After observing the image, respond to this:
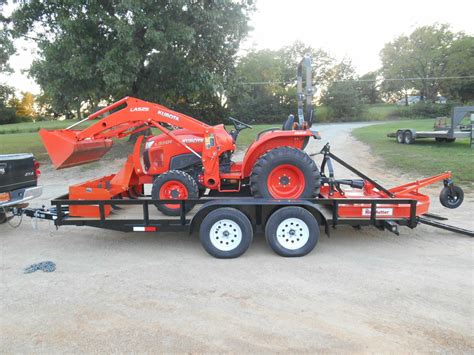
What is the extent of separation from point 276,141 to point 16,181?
422 cm

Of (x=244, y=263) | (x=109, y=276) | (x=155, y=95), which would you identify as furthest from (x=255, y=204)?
(x=155, y=95)

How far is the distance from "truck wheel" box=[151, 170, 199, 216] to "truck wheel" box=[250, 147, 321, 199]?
0.95 m

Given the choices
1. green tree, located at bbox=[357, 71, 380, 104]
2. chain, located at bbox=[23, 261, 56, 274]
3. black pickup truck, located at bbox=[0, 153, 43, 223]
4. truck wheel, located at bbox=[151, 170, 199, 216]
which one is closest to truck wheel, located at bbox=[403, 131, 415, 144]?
truck wheel, located at bbox=[151, 170, 199, 216]

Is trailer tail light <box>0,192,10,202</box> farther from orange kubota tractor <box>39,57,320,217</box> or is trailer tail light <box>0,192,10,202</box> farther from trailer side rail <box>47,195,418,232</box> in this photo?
trailer side rail <box>47,195,418,232</box>

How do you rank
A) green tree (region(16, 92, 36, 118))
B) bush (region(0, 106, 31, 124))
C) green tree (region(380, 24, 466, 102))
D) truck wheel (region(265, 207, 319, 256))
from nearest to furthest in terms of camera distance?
1. truck wheel (region(265, 207, 319, 256))
2. green tree (region(380, 24, 466, 102))
3. bush (region(0, 106, 31, 124))
4. green tree (region(16, 92, 36, 118))

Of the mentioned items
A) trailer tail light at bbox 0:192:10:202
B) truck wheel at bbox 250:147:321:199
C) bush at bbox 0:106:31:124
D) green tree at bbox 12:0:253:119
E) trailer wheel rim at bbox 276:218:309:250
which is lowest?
trailer wheel rim at bbox 276:218:309:250

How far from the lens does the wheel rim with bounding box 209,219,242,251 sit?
4859 millimetres

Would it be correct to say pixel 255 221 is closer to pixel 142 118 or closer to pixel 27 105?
pixel 142 118

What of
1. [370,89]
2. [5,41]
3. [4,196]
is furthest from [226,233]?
[370,89]

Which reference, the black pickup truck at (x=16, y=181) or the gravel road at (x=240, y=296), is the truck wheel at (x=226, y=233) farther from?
the black pickup truck at (x=16, y=181)

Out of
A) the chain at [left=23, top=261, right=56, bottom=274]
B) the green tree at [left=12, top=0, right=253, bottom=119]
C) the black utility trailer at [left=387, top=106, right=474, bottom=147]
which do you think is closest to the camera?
the chain at [left=23, top=261, right=56, bottom=274]

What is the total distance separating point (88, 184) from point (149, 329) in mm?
3263

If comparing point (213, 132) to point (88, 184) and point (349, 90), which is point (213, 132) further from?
point (349, 90)

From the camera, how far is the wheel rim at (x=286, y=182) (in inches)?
210
